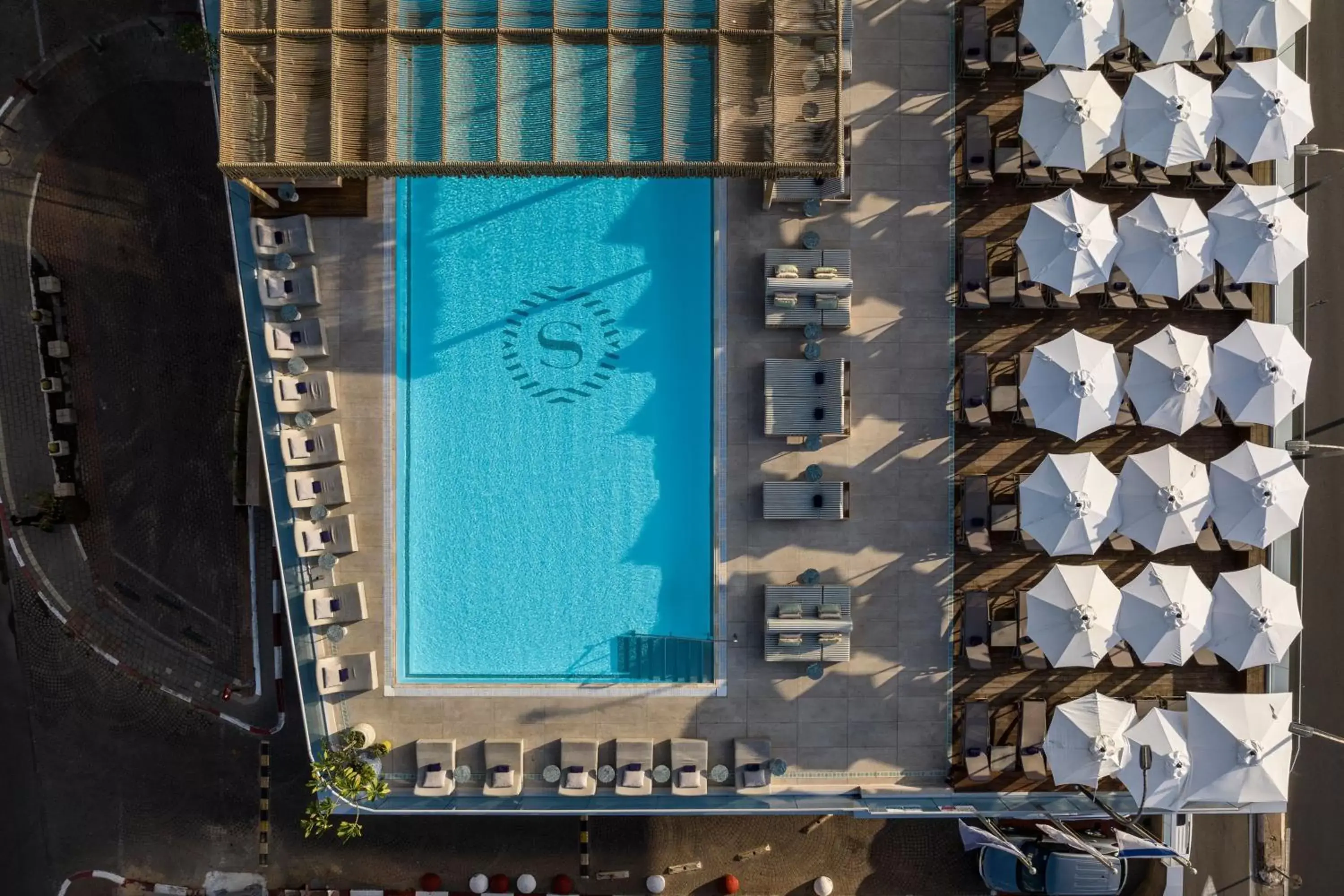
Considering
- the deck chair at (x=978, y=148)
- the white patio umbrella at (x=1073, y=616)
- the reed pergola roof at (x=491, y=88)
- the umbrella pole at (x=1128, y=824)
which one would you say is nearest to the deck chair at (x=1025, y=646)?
the white patio umbrella at (x=1073, y=616)

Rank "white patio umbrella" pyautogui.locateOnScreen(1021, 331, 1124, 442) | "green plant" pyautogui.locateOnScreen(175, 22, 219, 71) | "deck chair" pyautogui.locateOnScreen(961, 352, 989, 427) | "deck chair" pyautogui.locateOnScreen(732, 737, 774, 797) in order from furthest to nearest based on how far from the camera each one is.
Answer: "deck chair" pyautogui.locateOnScreen(961, 352, 989, 427), "deck chair" pyautogui.locateOnScreen(732, 737, 774, 797), "white patio umbrella" pyautogui.locateOnScreen(1021, 331, 1124, 442), "green plant" pyautogui.locateOnScreen(175, 22, 219, 71)

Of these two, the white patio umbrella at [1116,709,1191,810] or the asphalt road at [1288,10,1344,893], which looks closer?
the white patio umbrella at [1116,709,1191,810]

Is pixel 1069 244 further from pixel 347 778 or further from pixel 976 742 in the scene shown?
pixel 347 778

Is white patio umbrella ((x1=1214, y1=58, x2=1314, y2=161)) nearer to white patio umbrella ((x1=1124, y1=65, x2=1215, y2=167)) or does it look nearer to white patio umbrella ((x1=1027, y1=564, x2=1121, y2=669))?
white patio umbrella ((x1=1124, y1=65, x2=1215, y2=167))

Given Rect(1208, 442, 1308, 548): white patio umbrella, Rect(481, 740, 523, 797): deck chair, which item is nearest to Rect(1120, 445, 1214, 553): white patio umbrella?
Rect(1208, 442, 1308, 548): white patio umbrella

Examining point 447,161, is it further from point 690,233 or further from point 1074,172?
point 1074,172

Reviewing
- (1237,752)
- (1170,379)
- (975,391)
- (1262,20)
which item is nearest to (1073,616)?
(1237,752)
